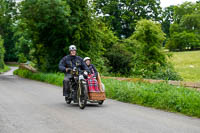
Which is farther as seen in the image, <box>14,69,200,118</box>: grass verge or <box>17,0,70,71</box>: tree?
<box>17,0,70,71</box>: tree

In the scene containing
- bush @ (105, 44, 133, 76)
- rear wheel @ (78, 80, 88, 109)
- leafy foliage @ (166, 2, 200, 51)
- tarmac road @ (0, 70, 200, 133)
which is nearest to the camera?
tarmac road @ (0, 70, 200, 133)

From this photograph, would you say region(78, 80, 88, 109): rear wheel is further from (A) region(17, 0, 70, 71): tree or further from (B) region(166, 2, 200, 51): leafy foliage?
(B) region(166, 2, 200, 51): leafy foliage

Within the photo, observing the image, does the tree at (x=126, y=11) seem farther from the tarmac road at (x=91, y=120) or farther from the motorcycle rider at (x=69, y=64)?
the tarmac road at (x=91, y=120)

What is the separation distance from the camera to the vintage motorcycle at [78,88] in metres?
10.7

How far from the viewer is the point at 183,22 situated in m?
81.3

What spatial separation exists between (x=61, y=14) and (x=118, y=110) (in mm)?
15142

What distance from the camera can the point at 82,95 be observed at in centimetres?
1083

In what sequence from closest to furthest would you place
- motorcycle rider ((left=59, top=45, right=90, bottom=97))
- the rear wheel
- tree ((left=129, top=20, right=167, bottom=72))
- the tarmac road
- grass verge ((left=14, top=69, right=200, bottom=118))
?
the tarmac road → grass verge ((left=14, top=69, right=200, bottom=118)) → the rear wheel → motorcycle rider ((left=59, top=45, right=90, bottom=97)) → tree ((left=129, top=20, right=167, bottom=72))

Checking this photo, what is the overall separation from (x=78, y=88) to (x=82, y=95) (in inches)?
16.4

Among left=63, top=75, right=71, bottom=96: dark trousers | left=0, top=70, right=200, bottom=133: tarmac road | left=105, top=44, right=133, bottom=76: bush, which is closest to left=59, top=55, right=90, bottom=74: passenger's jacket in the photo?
left=63, top=75, right=71, bottom=96: dark trousers

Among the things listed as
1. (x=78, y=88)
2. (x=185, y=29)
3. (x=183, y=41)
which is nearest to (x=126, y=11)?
(x=183, y=41)

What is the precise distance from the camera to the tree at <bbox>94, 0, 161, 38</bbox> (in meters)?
53.2

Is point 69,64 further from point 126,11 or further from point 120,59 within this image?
point 126,11

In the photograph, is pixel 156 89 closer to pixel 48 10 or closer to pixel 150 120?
pixel 150 120
